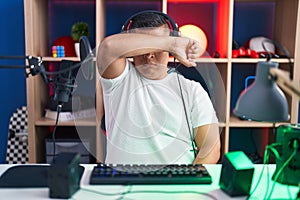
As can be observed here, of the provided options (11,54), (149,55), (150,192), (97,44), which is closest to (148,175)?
(150,192)

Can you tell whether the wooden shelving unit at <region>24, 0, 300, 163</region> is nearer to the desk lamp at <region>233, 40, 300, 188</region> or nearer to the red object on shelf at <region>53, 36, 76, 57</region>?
the red object on shelf at <region>53, 36, 76, 57</region>

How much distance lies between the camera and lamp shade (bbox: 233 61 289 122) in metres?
0.77

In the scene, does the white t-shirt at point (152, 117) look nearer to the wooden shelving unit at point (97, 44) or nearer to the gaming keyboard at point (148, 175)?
the gaming keyboard at point (148, 175)

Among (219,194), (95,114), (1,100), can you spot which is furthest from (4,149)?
(219,194)

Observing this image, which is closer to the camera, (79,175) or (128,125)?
(79,175)

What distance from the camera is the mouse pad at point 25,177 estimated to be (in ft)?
3.06

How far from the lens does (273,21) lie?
8.47 ft

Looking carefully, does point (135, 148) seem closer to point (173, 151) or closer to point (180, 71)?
point (173, 151)

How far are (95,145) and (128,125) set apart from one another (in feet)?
0.39

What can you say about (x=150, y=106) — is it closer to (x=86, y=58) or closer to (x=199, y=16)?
(x=86, y=58)

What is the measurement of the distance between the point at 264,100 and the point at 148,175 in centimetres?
36

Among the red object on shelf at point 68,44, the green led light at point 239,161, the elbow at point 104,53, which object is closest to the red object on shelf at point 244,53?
the red object on shelf at point 68,44

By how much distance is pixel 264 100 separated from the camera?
2.54 feet

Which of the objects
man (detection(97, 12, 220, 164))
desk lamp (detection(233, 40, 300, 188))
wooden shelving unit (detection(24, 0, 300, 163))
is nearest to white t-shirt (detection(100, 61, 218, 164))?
man (detection(97, 12, 220, 164))
